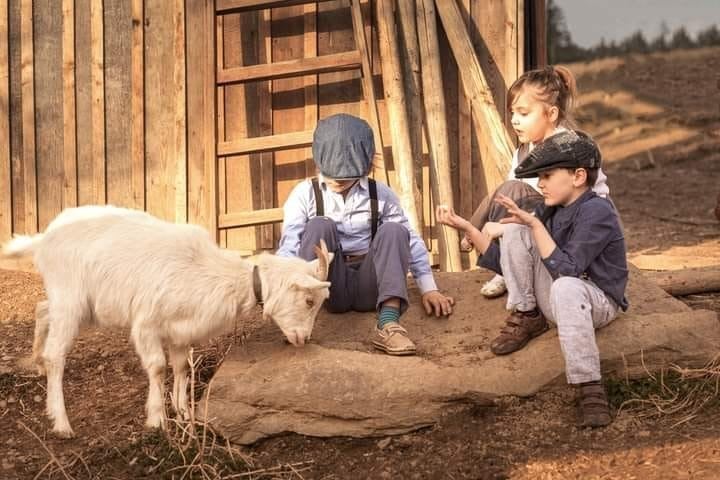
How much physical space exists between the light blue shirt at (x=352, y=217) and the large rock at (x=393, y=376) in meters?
0.54

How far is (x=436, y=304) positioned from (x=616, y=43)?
1761cm

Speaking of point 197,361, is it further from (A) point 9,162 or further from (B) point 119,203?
(A) point 9,162

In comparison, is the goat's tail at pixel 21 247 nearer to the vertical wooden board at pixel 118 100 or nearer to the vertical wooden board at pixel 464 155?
the vertical wooden board at pixel 118 100

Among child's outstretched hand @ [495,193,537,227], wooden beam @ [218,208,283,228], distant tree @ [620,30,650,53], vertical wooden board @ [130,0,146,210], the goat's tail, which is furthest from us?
distant tree @ [620,30,650,53]

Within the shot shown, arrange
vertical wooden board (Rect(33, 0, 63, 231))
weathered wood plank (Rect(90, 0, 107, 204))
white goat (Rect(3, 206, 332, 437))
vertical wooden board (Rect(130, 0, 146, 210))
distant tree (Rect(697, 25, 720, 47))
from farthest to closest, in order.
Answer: distant tree (Rect(697, 25, 720, 47)), vertical wooden board (Rect(33, 0, 63, 231)), weathered wood plank (Rect(90, 0, 107, 204)), vertical wooden board (Rect(130, 0, 146, 210)), white goat (Rect(3, 206, 332, 437))

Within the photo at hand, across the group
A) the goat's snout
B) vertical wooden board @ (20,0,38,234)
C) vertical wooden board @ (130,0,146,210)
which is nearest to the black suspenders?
the goat's snout

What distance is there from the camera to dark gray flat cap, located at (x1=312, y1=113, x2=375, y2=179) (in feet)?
16.9

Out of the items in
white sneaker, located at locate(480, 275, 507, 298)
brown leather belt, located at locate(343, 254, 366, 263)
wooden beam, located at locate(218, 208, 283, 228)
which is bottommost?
white sneaker, located at locate(480, 275, 507, 298)

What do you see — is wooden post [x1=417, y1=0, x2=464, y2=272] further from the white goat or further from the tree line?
the tree line

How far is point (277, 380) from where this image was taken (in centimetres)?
475

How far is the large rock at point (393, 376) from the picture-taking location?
15.4 feet

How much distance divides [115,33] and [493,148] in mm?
3108

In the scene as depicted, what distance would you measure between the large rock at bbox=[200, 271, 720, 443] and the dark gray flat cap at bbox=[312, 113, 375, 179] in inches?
35.8

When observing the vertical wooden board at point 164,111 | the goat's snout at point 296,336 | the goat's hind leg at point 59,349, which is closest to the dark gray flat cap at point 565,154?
the goat's snout at point 296,336
